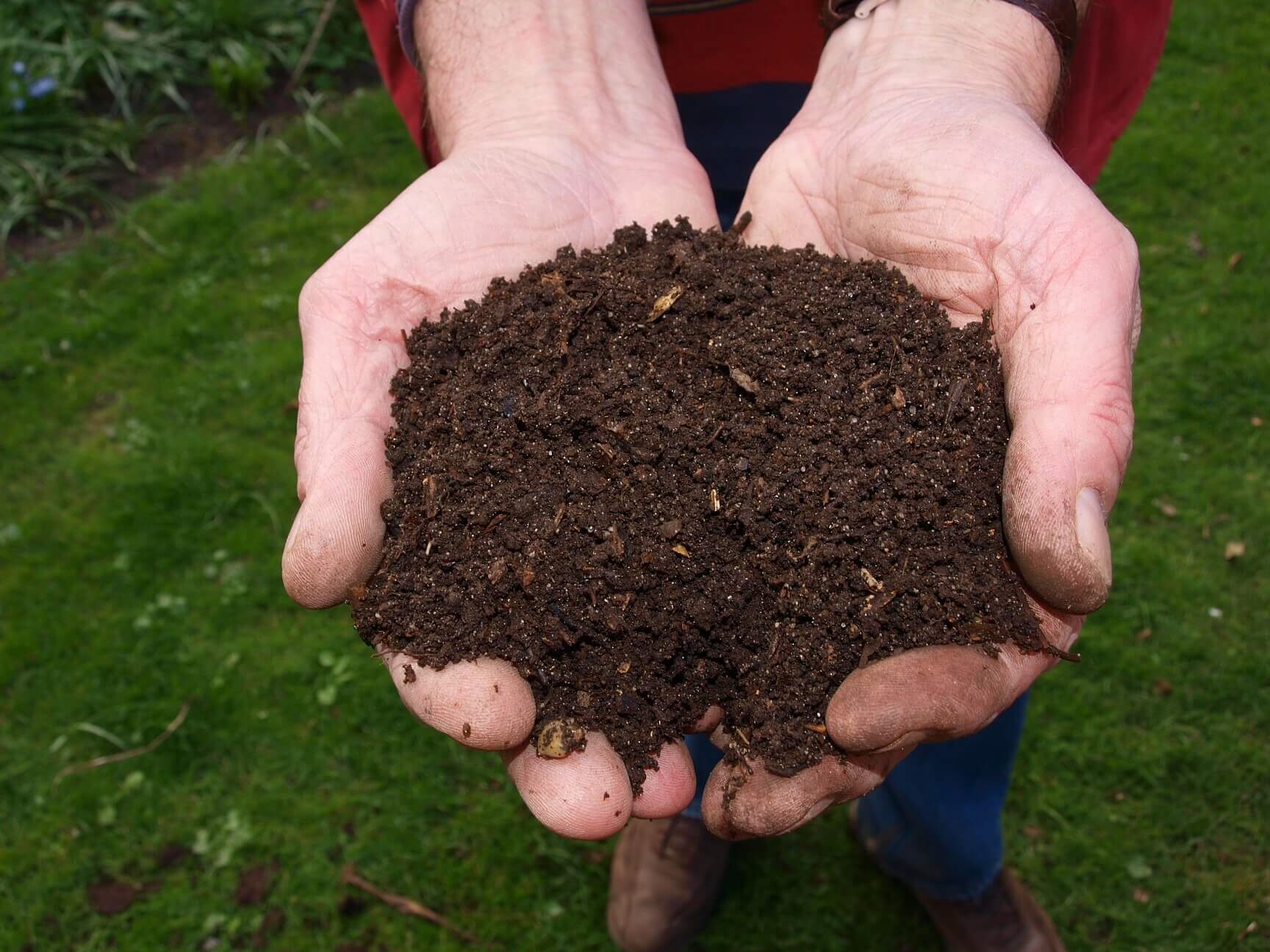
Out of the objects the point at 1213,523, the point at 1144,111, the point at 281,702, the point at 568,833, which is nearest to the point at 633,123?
the point at 568,833

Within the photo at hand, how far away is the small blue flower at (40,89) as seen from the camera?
229 inches

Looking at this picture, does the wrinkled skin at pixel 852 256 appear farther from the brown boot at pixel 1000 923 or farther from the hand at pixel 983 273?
the brown boot at pixel 1000 923

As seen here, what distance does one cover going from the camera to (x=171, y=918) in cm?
333

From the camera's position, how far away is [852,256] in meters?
2.42

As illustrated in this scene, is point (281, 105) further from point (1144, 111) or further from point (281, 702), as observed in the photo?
point (1144, 111)

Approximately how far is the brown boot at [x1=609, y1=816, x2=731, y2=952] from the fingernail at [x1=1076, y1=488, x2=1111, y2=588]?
2.02 metres

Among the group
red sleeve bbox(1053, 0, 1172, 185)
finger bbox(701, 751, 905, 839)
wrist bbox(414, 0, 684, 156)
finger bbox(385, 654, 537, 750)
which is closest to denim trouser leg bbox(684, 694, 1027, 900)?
finger bbox(701, 751, 905, 839)

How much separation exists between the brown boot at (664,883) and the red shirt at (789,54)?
2.49 metres

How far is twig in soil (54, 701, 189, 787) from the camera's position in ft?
12.0

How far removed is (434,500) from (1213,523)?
3550 mm

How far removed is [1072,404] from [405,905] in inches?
110

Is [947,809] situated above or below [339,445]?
below

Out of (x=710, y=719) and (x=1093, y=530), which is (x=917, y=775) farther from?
(x=1093, y=530)

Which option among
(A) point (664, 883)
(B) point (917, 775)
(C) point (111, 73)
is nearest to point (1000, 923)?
(B) point (917, 775)
